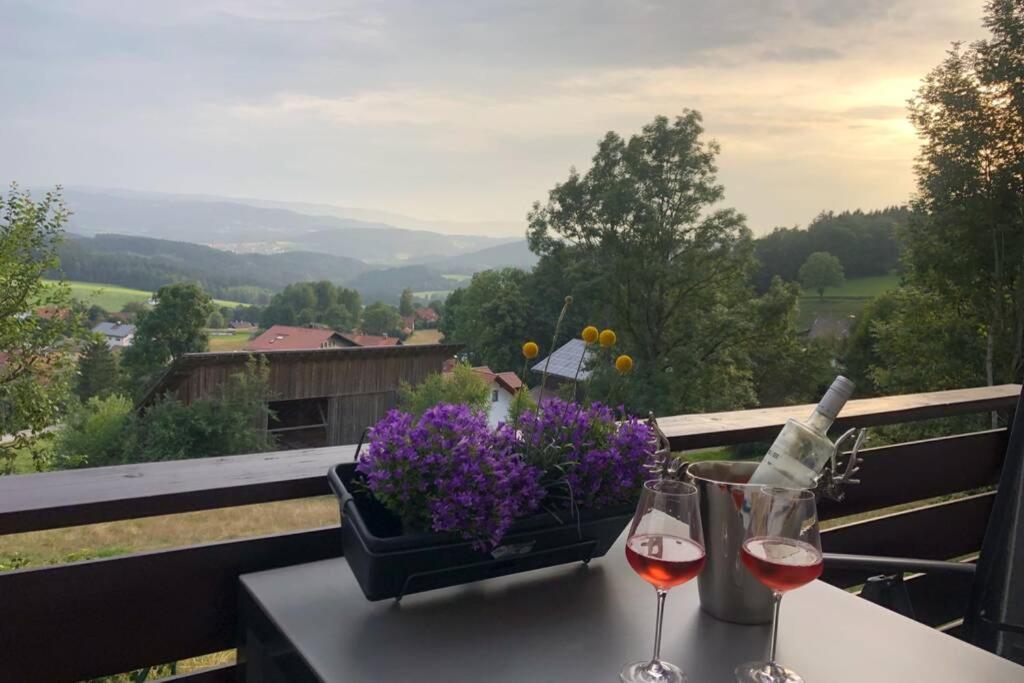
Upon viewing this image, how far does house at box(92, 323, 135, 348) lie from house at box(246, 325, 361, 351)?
4.87 feet

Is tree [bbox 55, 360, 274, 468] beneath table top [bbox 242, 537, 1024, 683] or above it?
beneath

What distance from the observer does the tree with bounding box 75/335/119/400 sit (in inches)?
310

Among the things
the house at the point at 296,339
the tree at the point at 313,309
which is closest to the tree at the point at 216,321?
the house at the point at 296,339

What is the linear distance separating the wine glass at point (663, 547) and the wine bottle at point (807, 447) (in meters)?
0.14

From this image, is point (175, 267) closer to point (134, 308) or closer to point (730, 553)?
point (134, 308)

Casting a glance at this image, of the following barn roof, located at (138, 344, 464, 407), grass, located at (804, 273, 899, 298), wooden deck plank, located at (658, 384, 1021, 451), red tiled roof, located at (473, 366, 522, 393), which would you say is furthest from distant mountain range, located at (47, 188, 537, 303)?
wooden deck plank, located at (658, 384, 1021, 451)

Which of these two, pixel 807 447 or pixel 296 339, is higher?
pixel 807 447

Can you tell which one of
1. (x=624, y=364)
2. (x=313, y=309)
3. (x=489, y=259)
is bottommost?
(x=313, y=309)

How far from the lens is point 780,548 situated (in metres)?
0.56

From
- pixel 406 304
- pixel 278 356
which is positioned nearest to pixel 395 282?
pixel 406 304

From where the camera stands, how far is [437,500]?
24.5 inches

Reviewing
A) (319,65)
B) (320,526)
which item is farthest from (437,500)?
(319,65)

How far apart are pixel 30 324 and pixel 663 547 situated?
9389mm

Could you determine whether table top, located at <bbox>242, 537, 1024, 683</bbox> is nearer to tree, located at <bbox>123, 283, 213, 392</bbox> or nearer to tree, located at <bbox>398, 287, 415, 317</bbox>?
tree, located at <bbox>398, 287, 415, 317</bbox>
